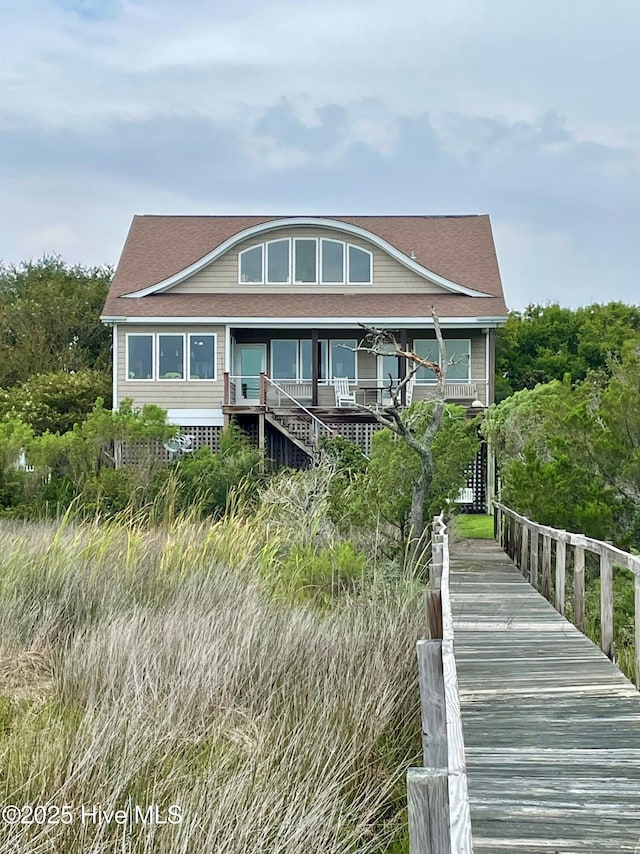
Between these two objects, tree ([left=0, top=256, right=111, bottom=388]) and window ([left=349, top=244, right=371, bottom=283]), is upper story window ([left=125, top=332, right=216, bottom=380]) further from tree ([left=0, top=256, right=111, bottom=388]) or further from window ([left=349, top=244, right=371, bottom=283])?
tree ([left=0, top=256, right=111, bottom=388])

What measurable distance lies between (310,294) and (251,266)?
67.3 inches

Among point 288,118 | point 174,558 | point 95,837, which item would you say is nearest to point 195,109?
point 288,118

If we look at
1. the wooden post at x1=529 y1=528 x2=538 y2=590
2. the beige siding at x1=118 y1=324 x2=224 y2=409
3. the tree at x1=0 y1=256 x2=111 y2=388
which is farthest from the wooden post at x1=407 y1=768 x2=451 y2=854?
the tree at x1=0 y1=256 x2=111 y2=388

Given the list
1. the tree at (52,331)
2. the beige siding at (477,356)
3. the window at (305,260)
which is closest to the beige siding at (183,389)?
the window at (305,260)

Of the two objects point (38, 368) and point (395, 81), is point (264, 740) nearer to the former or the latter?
point (395, 81)

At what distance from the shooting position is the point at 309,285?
24375mm

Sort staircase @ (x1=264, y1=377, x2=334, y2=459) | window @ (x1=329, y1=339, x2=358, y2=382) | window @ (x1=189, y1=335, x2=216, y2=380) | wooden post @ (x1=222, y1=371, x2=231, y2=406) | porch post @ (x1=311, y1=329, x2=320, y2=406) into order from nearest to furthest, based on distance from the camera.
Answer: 1. staircase @ (x1=264, y1=377, x2=334, y2=459)
2. wooden post @ (x1=222, y1=371, x2=231, y2=406)
3. porch post @ (x1=311, y1=329, x2=320, y2=406)
4. window @ (x1=189, y1=335, x2=216, y2=380)
5. window @ (x1=329, y1=339, x2=358, y2=382)

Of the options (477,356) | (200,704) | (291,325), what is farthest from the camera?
(477,356)

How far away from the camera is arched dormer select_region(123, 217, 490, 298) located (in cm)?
2386

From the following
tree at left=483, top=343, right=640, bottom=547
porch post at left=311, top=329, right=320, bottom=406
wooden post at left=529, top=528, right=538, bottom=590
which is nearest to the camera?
wooden post at left=529, top=528, right=538, bottom=590

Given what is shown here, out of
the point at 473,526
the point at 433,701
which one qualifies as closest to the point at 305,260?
the point at 473,526

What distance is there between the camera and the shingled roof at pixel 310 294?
2303 cm

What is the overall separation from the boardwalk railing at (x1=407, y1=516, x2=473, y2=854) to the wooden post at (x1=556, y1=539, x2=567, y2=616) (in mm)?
1493

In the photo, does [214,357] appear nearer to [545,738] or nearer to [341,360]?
[341,360]
